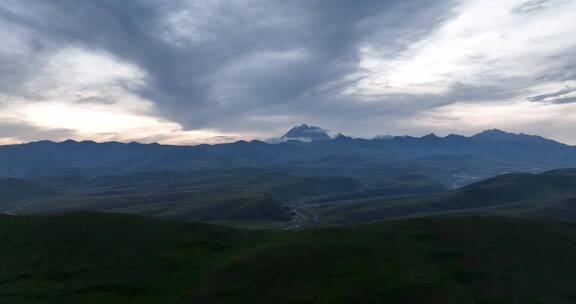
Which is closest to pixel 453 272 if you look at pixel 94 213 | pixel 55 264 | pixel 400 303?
pixel 400 303

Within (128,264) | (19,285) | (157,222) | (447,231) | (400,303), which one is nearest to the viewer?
(400,303)

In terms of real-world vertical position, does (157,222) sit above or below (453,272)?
above

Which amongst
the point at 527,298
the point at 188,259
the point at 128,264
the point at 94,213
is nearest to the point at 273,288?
the point at 188,259

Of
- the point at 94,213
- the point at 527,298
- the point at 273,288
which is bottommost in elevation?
the point at 527,298

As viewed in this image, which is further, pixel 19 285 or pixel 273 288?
pixel 19 285

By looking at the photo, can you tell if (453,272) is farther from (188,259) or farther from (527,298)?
(188,259)

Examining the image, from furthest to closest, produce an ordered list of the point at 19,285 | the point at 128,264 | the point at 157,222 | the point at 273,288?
the point at 157,222 < the point at 128,264 < the point at 19,285 < the point at 273,288
